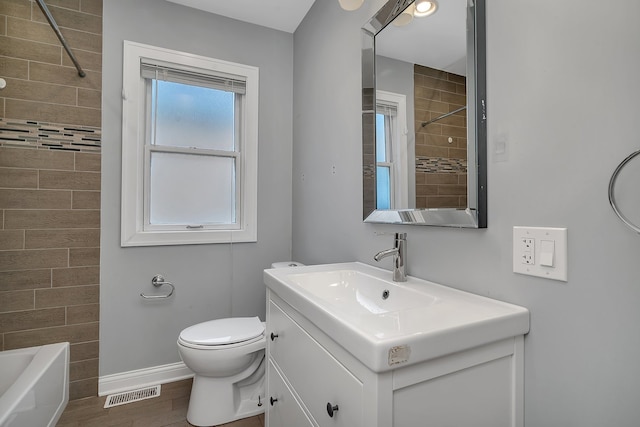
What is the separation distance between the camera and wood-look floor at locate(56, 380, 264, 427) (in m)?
1.62

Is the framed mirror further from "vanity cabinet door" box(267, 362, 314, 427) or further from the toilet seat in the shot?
the toilet seat

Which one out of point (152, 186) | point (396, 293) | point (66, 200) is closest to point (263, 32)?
point (152, 186)

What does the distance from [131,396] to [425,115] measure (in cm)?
228

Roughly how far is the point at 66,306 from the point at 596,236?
247 centimetres

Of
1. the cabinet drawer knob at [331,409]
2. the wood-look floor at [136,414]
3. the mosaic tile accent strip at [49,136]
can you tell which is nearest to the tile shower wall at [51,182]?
the mosaic tile accent strip at [49,136]

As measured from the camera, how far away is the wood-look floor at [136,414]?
162 centimetres

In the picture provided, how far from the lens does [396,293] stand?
1075 mm

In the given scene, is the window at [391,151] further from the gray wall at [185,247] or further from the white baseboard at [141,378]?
the white baseboard at [141,378]

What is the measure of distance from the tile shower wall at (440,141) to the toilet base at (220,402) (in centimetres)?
137

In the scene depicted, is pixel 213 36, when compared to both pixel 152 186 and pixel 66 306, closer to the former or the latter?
pixel 152 186

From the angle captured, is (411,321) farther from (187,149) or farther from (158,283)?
(187,149)

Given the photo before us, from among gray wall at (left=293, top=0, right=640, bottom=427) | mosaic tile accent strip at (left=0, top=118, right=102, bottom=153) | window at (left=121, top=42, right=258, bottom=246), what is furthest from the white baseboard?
gray wall at (left=293, top=0, right=640, bottom=427)

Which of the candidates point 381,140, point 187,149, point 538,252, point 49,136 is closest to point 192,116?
point 187,149

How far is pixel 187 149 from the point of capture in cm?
214
